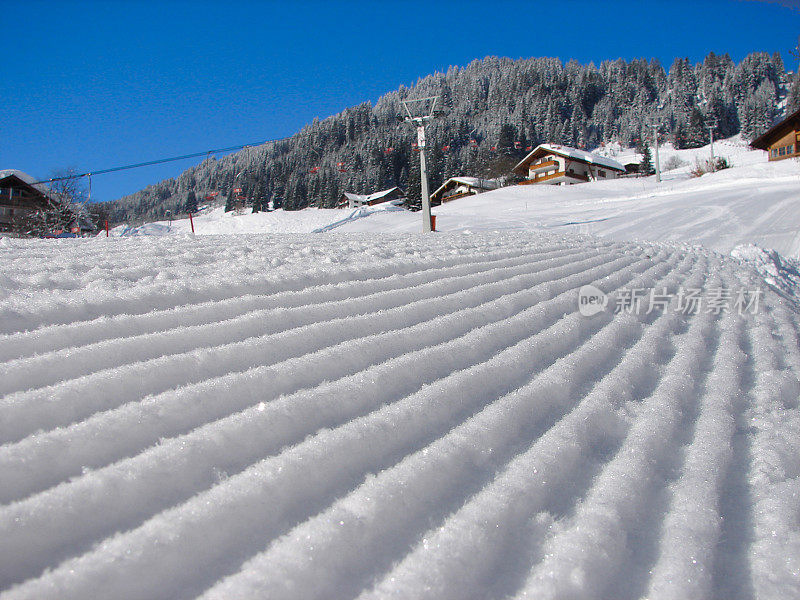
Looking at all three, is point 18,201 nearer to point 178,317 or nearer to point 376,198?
point 178,317

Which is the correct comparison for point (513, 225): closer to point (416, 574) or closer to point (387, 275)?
point (387, 275)

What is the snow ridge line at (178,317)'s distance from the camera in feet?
8.27

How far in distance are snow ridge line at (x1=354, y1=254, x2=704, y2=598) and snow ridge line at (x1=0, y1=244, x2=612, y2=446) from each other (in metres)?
1.17

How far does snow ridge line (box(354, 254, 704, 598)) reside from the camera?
159 cm

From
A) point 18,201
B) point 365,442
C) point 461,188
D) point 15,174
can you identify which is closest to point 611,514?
point 365,442

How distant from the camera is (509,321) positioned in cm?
407

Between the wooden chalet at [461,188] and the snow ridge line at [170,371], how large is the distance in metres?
55.9

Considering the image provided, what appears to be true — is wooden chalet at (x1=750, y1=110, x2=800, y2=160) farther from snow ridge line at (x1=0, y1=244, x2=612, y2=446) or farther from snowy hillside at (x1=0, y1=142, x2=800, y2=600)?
snow ridge line at (x1=0, y1=244, x2=612, y2=446)

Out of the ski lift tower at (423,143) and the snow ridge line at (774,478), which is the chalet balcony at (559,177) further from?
the snow ridge line at (774,478)

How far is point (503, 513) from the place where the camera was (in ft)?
6.29

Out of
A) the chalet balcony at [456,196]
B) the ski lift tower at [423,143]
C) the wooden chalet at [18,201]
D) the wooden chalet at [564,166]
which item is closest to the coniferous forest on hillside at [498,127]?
the wooden chalet at [564,166]

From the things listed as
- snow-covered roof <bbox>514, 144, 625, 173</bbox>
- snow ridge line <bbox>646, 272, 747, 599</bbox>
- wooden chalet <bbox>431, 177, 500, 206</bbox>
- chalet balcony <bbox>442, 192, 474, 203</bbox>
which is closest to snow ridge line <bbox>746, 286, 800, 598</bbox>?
snow ridge line <bbox>646, 272, 747, 599</bbox>

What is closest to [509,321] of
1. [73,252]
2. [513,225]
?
[73,252]

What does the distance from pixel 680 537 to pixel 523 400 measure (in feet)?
3.36
